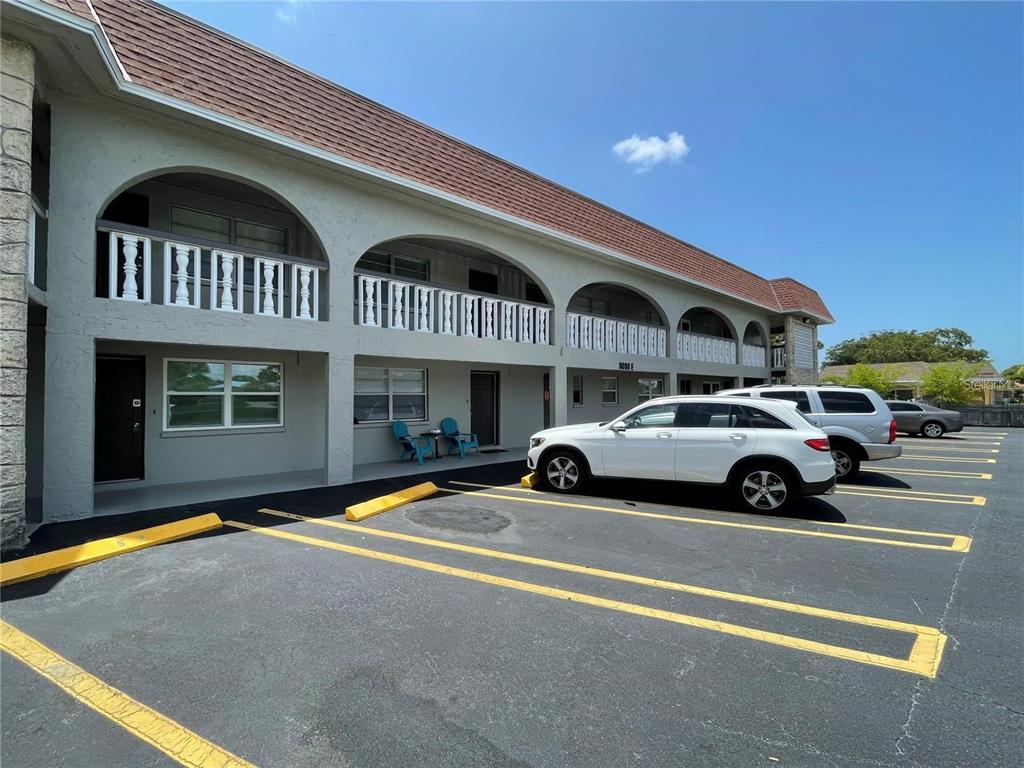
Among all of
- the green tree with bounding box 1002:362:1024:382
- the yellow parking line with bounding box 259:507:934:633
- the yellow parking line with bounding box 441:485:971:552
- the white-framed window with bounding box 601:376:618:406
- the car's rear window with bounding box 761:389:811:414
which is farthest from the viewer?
the green tree with bounding box 1002:362:1024:382

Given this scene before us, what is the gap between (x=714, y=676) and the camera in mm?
2969

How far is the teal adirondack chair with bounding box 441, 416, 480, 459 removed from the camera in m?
11.9

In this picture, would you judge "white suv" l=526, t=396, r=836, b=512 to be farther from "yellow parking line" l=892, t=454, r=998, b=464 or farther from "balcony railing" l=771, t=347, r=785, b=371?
"balcony railing" l=771, t=347, r=785, b=371

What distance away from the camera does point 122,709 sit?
2643 millimetres

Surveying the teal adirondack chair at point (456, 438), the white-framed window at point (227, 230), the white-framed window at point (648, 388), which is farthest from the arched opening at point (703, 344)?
the white-framed window at point (227, 230)

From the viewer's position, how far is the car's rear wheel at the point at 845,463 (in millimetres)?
9414

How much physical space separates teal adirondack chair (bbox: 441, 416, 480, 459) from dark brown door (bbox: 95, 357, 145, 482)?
602cm

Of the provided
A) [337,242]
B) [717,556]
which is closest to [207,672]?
[717,556]

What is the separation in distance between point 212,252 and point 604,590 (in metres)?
7.16

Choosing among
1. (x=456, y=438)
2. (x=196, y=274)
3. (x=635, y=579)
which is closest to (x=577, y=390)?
(x=456, y=438)

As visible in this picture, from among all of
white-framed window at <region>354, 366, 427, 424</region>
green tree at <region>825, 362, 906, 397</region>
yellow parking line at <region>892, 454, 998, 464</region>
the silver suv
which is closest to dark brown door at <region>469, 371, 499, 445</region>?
white-framed window at <region>354, 366, 427, 424</region>

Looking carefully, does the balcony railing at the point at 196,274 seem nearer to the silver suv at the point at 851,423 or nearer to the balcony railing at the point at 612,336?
the balcony railing at the point at 612,336

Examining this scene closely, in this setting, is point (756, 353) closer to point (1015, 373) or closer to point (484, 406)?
point (484, 406)

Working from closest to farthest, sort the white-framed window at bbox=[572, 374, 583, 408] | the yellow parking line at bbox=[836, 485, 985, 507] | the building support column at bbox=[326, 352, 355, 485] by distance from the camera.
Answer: the yellow parking line at bbox=[836, 485, 985, 507], the building support column at bbox=[326, 352, 355, 485], the white-framed window at bbox=[572, 374, 583, 408]
